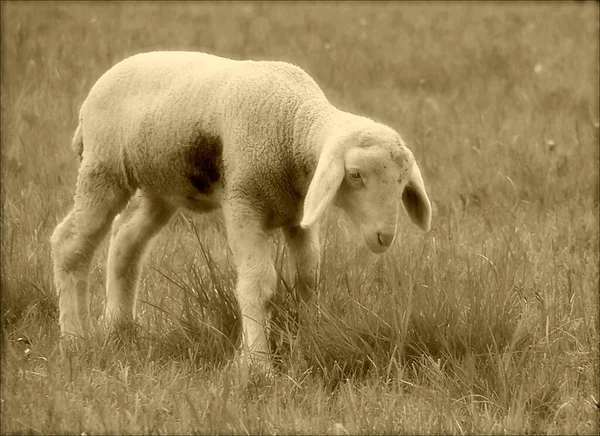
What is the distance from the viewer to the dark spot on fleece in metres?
3.48

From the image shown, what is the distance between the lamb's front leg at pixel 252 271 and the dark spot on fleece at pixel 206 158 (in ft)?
0.46

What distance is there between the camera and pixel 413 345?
3434 millimetres

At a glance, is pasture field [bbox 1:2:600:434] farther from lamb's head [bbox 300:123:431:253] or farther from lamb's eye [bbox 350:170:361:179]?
lamb's eye [bbox 350:170:361:179]

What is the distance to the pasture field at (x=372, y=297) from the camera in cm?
305

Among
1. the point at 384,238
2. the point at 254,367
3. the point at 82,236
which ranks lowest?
the point at 254,367

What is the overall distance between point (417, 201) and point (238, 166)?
2.01 feet

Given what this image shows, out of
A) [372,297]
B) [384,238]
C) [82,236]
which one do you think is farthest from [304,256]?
[82,236]

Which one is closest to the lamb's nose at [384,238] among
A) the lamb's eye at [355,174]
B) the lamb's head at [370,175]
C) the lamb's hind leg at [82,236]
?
the lamb's head at [370,175]

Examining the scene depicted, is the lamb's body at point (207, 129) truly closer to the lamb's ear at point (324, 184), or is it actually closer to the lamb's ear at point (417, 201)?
the lamb's ear at point (324, 184)

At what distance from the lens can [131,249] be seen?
4.03 metres

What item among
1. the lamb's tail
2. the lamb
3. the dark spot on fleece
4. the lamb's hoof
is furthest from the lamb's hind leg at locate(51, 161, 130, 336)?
the lamb's hoof

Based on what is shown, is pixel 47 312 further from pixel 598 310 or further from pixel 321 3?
pixel 321 3

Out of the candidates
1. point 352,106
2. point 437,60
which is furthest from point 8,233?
point 437,60

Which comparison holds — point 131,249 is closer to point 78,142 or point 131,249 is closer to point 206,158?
point 78,142
